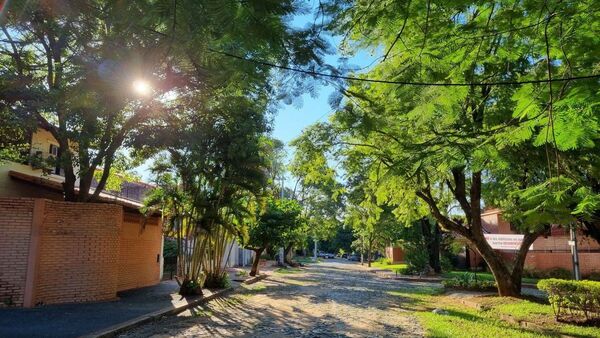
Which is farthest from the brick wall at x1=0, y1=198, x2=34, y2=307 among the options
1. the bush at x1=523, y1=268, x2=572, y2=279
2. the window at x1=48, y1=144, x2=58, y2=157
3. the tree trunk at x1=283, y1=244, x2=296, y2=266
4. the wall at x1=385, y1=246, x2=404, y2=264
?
the wall at x1=385, y1=246, x2=404, y2=264

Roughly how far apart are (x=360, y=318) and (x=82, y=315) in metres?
7.11

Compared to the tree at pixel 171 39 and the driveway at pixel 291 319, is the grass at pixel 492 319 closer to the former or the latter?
the driveway at pixel 291 319

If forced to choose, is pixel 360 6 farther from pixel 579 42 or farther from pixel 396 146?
pixel 396 146

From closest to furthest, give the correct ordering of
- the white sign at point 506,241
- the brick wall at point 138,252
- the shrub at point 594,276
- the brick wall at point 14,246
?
the brick wall at point 14,246, the brick wall at point 138,252, the white sign at point 506,241, the shrub at point 594,276

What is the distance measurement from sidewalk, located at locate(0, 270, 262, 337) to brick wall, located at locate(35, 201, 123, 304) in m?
0.56

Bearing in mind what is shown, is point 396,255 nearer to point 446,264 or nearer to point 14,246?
point 446,264

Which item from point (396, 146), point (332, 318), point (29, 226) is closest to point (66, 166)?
point (29, 226)

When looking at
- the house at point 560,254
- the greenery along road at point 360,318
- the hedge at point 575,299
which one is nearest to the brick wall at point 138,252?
the greenery along road at point 360,318

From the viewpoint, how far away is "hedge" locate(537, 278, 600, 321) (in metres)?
11.8

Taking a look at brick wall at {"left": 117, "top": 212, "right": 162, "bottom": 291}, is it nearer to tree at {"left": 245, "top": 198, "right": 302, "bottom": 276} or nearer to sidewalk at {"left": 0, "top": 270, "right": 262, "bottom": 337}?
sidewalk at {"left": 0, "top": 270, "right": 262, "bottom": 337}

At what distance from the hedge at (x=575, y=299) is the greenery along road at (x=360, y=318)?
48cm

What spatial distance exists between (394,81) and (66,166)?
12220 mm

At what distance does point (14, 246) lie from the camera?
42.4 ft

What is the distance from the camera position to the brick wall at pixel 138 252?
1861 centimetres
